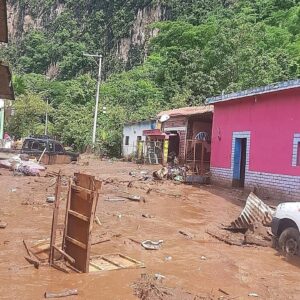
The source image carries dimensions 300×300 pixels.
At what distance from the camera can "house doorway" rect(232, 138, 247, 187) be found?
18.8 m

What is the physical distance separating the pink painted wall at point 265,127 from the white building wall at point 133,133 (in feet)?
45.2

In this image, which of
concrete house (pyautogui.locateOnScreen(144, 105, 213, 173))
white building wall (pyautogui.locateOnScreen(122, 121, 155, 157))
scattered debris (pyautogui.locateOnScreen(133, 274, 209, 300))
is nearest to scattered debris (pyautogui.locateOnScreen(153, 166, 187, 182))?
concrete house (pyautogui.locateOnScreen(144, 105, 213, 173))

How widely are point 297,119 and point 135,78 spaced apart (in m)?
48.8

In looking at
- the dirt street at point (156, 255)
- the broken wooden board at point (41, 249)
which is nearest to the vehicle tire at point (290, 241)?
the dirt street at point (156, 255)

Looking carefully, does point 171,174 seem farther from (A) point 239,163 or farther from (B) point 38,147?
(B) point 38,147

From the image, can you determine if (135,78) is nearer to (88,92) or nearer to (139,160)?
(88,92)

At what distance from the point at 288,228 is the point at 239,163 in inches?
427

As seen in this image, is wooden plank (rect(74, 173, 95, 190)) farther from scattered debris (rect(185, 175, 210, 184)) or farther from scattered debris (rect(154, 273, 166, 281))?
scattered debris (rect(185, 175, 210, 184))

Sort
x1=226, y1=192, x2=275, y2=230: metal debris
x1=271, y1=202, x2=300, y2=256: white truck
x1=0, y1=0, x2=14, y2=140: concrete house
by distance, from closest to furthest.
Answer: x1=0, y1=0, x2=14, y2=140: concrete house, x1=271, y1=202, x2=300, y2=256: white truck, x1=226, y1=192, x2=275, y2=230: metal debris

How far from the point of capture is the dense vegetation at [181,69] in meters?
35.4

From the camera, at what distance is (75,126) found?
4438cm

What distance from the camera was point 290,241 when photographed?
8102 millimetres

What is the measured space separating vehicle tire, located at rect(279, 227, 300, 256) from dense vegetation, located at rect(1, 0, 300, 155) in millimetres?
24234

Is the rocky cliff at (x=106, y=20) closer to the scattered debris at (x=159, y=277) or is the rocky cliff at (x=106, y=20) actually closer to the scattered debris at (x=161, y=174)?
the scattered debris at (x=161, y=174)
